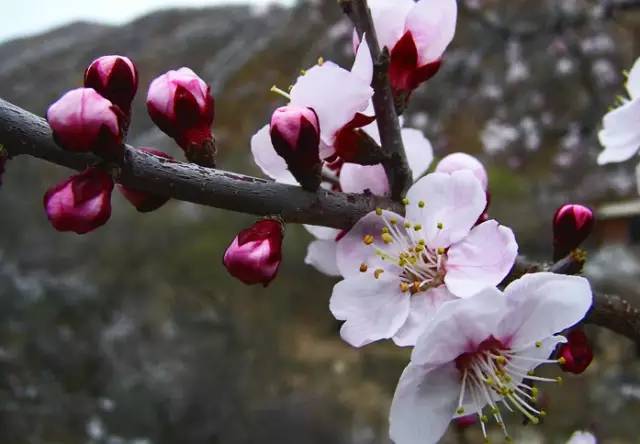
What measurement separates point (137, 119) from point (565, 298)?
80.4 inches

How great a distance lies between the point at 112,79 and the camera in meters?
0.53

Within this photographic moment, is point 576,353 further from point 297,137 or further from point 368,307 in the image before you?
point 297,137

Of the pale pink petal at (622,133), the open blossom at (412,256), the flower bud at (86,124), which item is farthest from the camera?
the pale pink petal at (622,133)

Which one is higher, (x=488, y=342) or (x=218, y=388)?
(x=488, y=342)

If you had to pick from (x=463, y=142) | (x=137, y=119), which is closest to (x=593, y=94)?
(x=137, y=119)

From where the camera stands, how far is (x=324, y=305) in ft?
10.8

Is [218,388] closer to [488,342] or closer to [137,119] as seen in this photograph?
[137,119]

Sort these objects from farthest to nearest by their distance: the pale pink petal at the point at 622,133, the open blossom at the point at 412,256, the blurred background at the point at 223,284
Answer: the blurred background at the point at 223,284, the pale pink petal at the point at 622,133, the open blossom at the point at 412,256

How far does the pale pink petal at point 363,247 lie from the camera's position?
1.89ft

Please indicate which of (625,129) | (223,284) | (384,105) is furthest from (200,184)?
(223,284)

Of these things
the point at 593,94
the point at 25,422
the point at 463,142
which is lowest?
the point at 463,142

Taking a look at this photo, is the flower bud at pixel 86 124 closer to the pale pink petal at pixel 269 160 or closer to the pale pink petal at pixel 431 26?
the pale pink petal at pixel 269 160

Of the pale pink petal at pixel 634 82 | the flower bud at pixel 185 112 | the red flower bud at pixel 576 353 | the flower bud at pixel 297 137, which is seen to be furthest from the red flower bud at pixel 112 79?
the pale pink petal at pixel 634 82

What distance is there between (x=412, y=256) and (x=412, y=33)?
22cm
